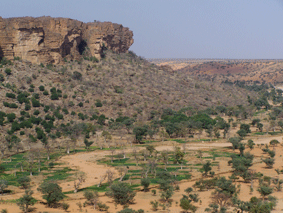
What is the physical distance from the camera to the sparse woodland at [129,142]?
108 feet

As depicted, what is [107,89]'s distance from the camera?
91.5 m

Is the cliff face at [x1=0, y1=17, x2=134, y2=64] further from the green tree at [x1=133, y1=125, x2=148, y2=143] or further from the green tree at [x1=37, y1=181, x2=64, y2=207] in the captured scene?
the green tree at [x1=37, y1=181, x2=64, y2=207]

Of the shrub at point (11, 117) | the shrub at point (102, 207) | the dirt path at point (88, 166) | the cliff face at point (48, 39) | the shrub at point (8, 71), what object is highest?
the cliff face at point (48, 39)

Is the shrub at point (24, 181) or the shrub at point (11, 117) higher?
the shrub at point (11, 117)

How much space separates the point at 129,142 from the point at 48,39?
40556 mm

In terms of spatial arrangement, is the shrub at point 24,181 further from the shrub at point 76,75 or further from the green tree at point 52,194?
the shrub at point 76,75

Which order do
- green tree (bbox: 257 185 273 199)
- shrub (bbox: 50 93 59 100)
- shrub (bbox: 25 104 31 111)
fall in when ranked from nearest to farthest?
1. green tree (bbox: 257 185 273 199)
2. shrub (bbox: 25 104 31 111)
3. shrub (bbox: 50 93 59 100)

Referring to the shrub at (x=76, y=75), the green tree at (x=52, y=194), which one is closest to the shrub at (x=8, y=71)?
the shrub at (x=76, y=75)

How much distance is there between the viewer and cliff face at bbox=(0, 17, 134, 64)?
8675 cm

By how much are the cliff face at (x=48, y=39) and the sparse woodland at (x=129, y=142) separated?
302 cm

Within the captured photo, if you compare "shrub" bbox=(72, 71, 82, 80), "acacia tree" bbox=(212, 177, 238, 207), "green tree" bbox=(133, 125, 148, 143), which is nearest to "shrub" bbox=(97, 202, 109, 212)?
"acacia tree" bbox=(212, 177, 238, 207)

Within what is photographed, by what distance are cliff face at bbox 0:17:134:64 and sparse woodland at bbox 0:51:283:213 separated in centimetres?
302

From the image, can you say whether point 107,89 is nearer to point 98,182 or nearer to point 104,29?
point 104,29

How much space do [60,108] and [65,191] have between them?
140ft
